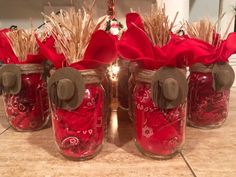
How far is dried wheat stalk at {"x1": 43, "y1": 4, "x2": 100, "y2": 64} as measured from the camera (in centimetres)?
45

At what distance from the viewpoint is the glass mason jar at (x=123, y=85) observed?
710 mm

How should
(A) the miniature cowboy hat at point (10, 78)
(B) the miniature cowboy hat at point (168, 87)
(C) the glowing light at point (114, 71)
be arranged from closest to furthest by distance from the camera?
(B) the miniature cowboy hat at point (168, 87) < (A) the miniature cowboy hat at point (10, 78) < (C) the glowing light at point (114, 71)

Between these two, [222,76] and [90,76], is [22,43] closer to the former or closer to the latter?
[90,76]

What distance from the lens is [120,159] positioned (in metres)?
0.50

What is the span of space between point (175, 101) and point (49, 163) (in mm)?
252

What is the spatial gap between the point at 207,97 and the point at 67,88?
1.08ft

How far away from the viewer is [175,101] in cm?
45

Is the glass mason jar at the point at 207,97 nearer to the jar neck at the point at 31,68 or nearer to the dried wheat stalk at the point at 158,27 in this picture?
the dried wheat stalk at the point at 158,27

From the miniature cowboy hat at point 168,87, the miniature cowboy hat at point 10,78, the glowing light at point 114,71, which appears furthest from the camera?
the glowing light at point 114,71

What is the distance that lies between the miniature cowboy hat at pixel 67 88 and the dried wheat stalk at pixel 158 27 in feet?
0.47

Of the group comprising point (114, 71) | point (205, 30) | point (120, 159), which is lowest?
point (120, 159)

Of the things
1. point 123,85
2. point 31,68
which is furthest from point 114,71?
point 31,68

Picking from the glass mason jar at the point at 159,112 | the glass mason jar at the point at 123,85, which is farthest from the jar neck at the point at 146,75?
the glass mason jar at the point at 123,85

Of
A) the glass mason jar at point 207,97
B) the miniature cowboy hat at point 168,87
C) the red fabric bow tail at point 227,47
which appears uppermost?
the red fabric bow tail at point 227,47
